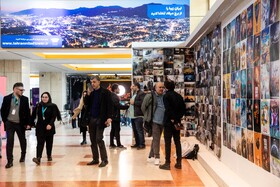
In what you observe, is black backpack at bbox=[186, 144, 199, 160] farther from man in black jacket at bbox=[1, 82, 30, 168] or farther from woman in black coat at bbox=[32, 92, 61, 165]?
man in black jacket at bbox=[1, 82, 30, 168]

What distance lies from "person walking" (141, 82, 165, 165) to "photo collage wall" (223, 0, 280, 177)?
4.07 feet

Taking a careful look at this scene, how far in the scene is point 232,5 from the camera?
191 inches

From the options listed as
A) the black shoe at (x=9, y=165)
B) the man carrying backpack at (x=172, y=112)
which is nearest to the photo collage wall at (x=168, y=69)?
the man carrying backpack at (x=172, y=112)

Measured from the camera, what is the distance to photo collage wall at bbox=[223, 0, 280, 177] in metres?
3.50

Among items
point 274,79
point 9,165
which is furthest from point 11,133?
point 274,79

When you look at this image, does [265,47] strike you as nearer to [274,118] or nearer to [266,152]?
[274,118]

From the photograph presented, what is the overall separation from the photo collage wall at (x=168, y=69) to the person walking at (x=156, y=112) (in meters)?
2.48

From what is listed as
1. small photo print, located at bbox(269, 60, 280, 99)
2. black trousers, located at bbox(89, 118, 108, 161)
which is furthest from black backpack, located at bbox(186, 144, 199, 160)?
small photo print, located at bbox(269, 60, 280, 99)

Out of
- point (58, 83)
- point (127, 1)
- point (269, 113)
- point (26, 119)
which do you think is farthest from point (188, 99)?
point (58, 83)

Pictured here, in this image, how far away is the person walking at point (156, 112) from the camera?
20.5 ft

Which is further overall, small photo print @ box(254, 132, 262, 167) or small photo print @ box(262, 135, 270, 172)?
small photo print @ box(254, 132, 262, 167)

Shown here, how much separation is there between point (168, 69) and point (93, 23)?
2.48 m

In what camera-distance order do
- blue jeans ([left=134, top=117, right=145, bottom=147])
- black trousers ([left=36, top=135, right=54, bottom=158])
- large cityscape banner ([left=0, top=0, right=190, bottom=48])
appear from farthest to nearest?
large cityscape banner ([left=0, top=0, right=190, bottom=48]) < blue jeans ([left=134, top=117, right=145, bottom=147]) < black trousers ([left=36, top=135, right=54, bottom=158])

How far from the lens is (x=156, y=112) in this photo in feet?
20.6
